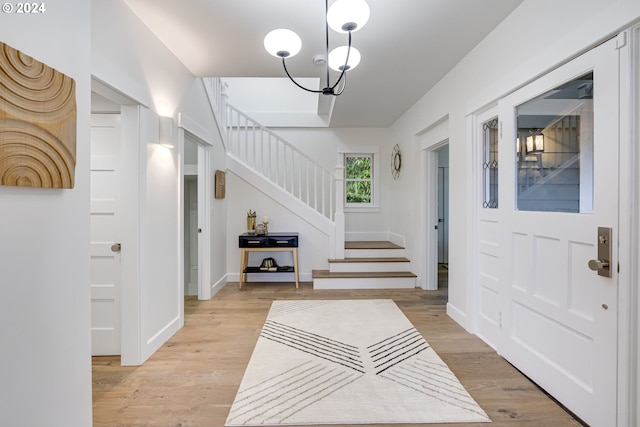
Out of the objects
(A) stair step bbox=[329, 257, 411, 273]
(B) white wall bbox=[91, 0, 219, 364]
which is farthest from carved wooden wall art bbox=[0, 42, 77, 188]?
(A) stair step bbox=[329, 257, 411, 273]

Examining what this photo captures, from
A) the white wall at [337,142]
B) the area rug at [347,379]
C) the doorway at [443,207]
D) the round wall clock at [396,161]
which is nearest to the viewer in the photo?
the area rug at [347,379]

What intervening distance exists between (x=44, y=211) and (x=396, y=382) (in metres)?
2.22

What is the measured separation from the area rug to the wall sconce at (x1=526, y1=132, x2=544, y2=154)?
169 cm

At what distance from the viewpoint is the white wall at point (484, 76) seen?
1.75 meters

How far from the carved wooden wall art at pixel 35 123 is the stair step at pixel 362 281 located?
3597mm

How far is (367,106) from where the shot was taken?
4.76 metres

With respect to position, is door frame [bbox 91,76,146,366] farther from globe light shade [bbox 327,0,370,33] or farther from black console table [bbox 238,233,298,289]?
black console table [bbox 238,233,298,289]

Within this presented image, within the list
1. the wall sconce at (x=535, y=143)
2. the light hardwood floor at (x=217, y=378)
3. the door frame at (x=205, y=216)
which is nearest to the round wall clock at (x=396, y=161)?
the light hardwood floor at (x=217, y=378)

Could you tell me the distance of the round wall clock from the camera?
5552 millimetres

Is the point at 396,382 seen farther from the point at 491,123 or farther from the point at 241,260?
the point at 241,260

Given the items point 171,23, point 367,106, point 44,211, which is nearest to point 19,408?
point 44,211

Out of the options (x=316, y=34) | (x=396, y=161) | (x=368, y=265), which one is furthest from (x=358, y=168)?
(x=316, y=34)

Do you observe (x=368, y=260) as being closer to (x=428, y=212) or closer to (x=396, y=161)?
(x=428, y=212)

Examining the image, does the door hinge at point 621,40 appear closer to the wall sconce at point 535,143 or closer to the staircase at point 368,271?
the wall sconce at point 535,143
